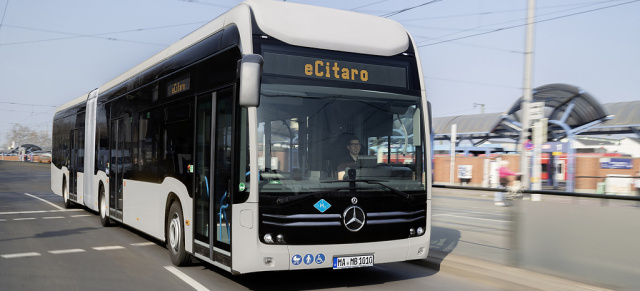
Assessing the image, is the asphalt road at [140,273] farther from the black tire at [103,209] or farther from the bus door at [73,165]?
the bus door at [73,165]

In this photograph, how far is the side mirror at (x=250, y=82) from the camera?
5.93 m

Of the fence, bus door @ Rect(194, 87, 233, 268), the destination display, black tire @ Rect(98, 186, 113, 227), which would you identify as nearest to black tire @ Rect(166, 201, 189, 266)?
bus door @ Rect(194, 87, 233, 268)

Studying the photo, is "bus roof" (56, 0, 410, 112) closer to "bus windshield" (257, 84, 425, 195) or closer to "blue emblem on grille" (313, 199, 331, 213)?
"bus windshield" (257, 84, 425, 195)

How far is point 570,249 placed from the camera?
7012 millimetres

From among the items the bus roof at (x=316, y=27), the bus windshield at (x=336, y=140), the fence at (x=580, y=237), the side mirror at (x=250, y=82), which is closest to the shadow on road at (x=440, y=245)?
the fence at (x=580, y=237)

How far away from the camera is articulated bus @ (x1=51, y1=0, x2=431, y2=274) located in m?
6.32

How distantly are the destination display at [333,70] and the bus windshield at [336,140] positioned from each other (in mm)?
152

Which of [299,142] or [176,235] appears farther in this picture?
[176,235]

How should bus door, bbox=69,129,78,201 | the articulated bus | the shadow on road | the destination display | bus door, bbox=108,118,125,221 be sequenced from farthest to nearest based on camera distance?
bus door, bbox=69,129,78,201 → bus door, bbox=108,118,125,221 → the shadow on road → the destination display → the articulated bus

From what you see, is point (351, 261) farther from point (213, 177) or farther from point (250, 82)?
point (250, 82)

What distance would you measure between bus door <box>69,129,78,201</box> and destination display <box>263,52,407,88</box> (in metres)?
12.0

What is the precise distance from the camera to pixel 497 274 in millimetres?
7684

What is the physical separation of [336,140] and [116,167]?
281 inches

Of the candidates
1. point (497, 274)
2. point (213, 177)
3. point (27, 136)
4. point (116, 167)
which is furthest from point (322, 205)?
point (27, 136)
